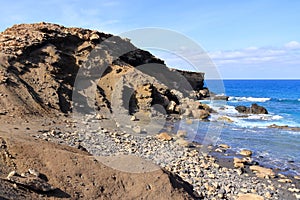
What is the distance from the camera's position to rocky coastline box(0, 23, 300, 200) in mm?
8086

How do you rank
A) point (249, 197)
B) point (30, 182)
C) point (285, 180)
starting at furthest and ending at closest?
point (285, 180) → point (249, 197) → point (30, 182)

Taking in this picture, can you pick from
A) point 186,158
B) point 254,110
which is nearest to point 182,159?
point 186,158


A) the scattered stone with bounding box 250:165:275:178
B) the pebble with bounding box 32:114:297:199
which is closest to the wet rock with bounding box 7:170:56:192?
the pebble with bounding box 32:114:297:199

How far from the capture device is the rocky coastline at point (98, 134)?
26.5ft

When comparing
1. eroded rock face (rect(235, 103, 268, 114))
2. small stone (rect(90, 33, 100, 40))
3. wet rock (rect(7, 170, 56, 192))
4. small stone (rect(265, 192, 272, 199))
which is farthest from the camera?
eroded rock face (rect(235, 103, 268, 114))

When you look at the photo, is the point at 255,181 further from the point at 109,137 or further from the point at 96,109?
the point at 96,109

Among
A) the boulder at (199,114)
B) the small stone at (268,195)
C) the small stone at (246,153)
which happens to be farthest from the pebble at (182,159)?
the boulder at (199,114)

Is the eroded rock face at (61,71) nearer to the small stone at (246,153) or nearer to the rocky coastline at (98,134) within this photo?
the rocky coastline at (98,134)

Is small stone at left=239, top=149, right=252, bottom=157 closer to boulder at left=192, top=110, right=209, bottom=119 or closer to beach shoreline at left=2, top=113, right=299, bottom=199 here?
beach shoreline at left=2, top=113, right=299, bottom=199

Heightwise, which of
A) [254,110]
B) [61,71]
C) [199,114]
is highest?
[61,71]

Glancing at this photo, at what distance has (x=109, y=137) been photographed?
1569 centimetres

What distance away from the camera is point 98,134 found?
51.9 ft

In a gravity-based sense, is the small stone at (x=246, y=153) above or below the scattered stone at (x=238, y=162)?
above

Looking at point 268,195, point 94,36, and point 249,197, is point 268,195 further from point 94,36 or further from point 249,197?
point 94,36
